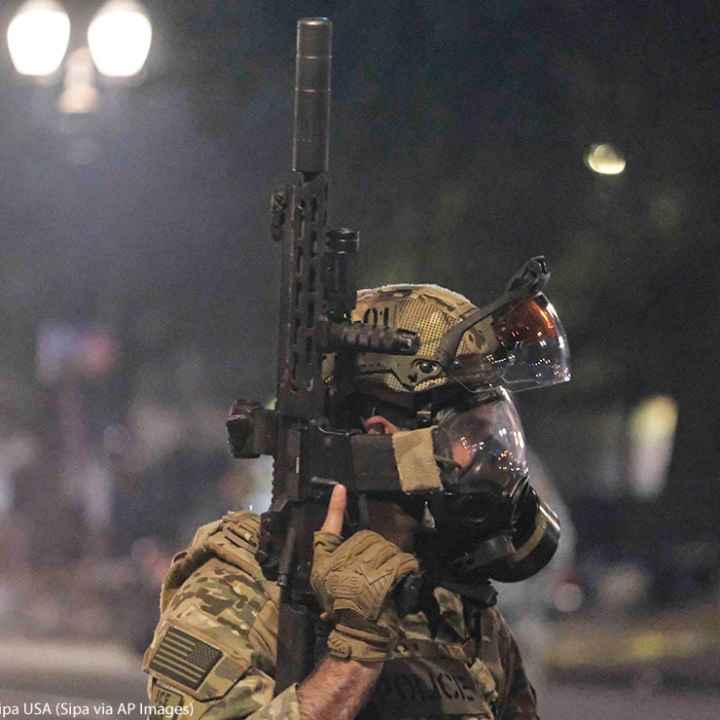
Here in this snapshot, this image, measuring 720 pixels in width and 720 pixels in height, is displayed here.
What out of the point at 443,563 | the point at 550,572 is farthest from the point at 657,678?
the point at 443,563

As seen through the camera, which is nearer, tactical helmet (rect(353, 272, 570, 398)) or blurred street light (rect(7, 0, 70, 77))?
tactical helmet (rect(353, 272, 570, 398))

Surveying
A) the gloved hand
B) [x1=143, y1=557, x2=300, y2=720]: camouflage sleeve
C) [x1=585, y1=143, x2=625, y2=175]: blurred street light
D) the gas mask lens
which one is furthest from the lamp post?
the gloved hand

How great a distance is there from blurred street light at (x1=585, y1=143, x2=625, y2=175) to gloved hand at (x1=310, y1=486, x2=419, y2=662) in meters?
4.59

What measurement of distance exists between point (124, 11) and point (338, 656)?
5102mm

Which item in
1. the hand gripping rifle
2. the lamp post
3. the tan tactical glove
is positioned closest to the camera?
the tan tactical glove

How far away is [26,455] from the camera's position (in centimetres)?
909

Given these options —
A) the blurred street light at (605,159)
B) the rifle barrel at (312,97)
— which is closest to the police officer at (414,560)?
the rifle barrel at (312,97)

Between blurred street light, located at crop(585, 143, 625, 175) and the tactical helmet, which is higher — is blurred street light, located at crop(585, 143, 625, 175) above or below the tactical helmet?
above

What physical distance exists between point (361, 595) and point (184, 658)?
0.29 meters

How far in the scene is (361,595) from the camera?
2.38m

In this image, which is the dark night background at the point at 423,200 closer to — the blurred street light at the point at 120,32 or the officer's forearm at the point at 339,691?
the blurred street light at the point at 120,32

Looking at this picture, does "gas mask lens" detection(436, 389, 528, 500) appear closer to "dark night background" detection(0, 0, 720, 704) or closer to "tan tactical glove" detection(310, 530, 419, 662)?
"tan tactical glove" detection(310, 530, 419, 662)

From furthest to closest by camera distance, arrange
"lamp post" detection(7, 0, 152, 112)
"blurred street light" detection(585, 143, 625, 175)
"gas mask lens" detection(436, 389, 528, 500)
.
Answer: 1. "lamp post" detection(7, 0, 152, 112)
2. "blurred street light" detection(585, 143, 625, 175)
3. "gas mask lens" detection(436, 389, 528, 500)

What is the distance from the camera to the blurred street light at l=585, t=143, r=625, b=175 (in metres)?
6.84
